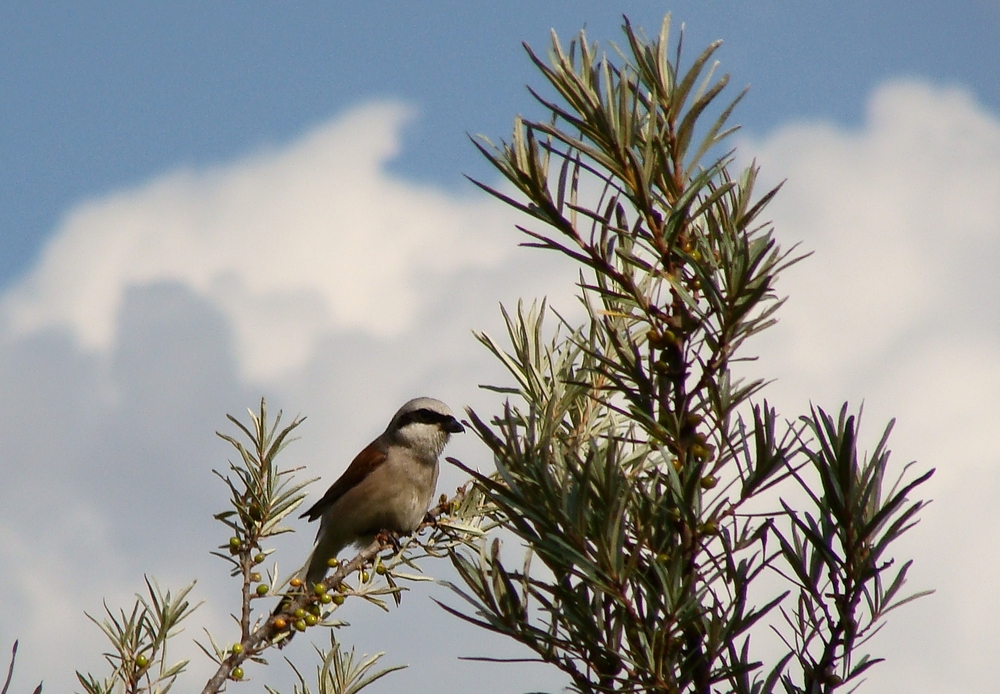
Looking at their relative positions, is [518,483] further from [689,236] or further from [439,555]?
[439,555]

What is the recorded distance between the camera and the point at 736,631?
1.48m

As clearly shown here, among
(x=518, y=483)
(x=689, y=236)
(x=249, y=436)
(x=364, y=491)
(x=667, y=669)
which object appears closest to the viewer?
(x=667, y=669)

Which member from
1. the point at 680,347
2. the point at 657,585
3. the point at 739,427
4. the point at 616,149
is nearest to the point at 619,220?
the point at 616,149

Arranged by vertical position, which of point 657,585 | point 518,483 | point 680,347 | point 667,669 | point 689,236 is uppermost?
point 689,236

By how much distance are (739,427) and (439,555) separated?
4.83ft

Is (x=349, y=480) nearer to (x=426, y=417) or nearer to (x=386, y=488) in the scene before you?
(x=386, y=488)

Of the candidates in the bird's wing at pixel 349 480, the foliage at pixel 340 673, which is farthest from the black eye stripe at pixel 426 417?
the foliage at pixel 340 673

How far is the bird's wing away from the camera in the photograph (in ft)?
21.5

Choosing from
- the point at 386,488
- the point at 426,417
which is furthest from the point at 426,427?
the point at 386,488

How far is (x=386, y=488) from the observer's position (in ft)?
21.2

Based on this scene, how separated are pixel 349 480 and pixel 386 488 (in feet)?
0.91

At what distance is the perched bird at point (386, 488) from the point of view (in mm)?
6422

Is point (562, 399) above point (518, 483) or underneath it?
above

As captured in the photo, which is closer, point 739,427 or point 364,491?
point 739,427
